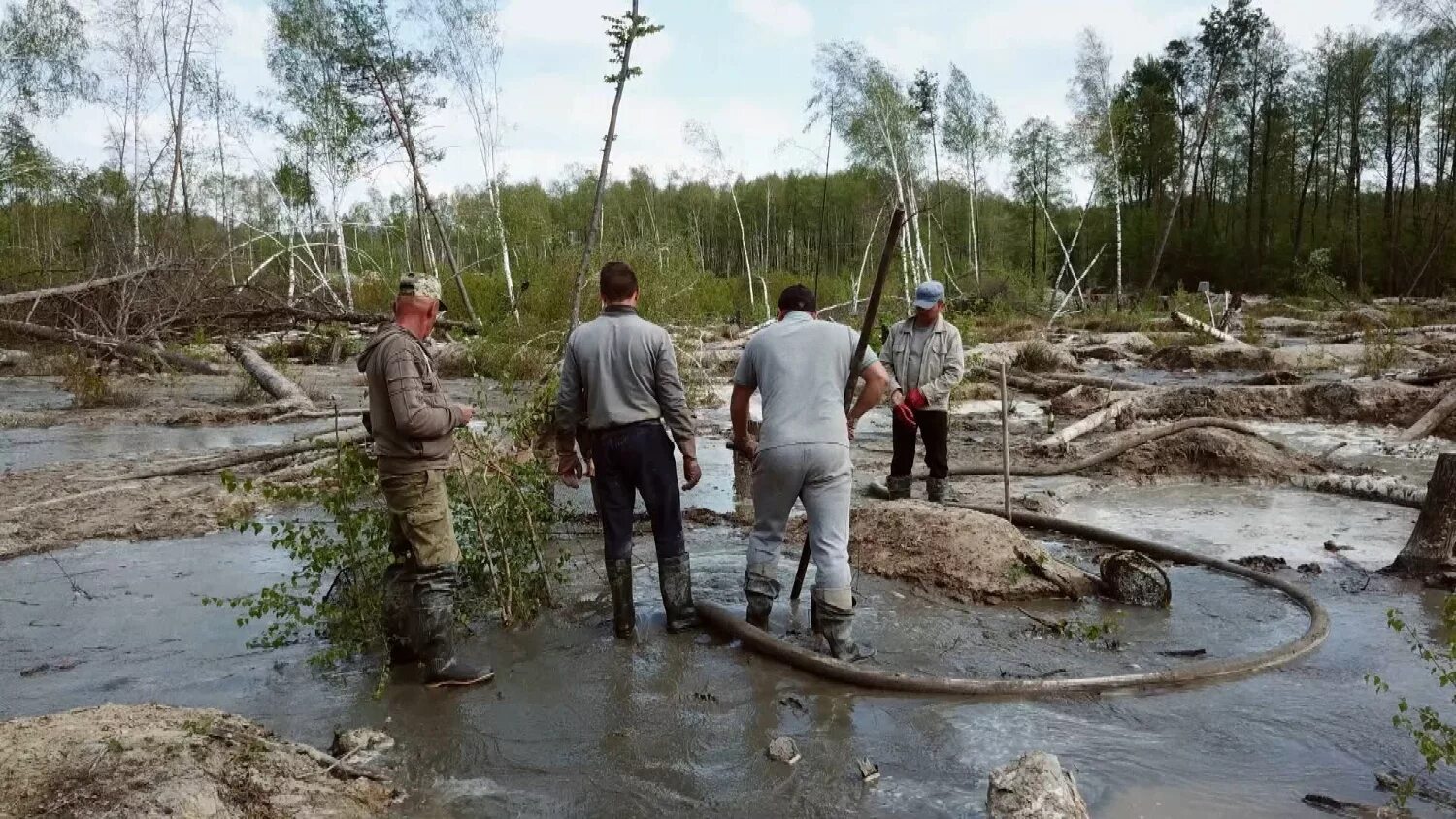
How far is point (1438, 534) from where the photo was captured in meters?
6.41

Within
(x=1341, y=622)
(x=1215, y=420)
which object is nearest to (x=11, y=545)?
(x=1341, y=622)

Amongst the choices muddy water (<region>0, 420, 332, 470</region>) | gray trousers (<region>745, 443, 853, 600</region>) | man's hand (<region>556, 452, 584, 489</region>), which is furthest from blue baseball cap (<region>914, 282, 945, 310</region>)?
muddy water (<region>0, 420, 332, 470</region>)

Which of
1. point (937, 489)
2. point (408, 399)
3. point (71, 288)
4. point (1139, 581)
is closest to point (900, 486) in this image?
point (937, 489)

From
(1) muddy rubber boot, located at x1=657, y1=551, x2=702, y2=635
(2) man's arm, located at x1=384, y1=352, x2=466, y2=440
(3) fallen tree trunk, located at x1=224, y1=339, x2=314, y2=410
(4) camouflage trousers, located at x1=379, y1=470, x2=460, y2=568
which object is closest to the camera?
(2) man's arm, located at x1=384, y1=352, x2=466, y2=440

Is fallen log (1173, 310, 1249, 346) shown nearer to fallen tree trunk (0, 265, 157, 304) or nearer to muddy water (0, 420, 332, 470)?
muddy water (0, 420, 332, 470)

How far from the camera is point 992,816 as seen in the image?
3246 millimetres

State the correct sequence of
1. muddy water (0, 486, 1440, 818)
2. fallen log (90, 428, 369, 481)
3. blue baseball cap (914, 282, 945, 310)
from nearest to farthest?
1. muddy water (0, 486, 1440, 818)
2. blue baseball cap (914, 282, 945, 310)
3. fallen log (90, 428, 369, 481)

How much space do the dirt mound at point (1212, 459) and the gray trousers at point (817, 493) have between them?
635cm

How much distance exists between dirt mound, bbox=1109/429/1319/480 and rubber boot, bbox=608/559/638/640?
22.4 ft

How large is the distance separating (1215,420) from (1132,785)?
785 centimetres

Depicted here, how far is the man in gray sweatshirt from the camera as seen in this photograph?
4.38 metres

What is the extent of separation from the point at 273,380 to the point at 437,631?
1188 cm

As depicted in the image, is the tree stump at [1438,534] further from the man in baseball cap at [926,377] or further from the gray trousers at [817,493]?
the gray trousers at [817,493]

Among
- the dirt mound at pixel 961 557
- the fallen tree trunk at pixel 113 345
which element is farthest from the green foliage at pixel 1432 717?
the fallen tree trunk at pixel 113 345
